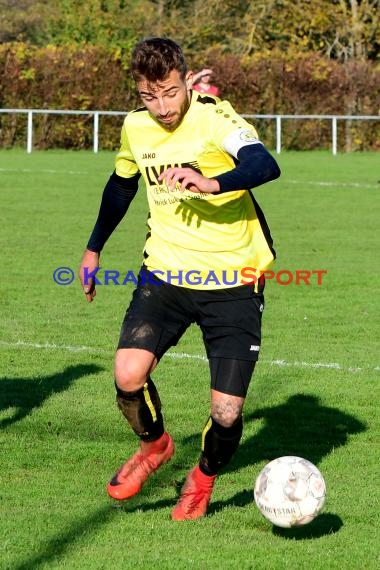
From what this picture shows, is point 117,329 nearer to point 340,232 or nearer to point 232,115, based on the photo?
point 232,115

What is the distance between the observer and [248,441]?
6977 millimetres

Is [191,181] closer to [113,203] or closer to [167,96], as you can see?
[167,96]

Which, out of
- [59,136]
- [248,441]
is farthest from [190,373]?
[59,136]

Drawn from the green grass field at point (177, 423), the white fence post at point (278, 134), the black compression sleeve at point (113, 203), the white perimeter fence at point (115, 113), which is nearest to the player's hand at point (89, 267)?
the black compression sleeve at point (113, 203)

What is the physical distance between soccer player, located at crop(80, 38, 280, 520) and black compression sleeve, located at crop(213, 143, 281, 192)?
0.23 meters

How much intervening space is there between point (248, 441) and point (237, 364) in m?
1.54

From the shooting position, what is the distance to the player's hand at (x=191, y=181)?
4.99m

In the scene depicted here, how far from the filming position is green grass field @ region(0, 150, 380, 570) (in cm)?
511

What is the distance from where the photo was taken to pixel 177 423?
289 inches

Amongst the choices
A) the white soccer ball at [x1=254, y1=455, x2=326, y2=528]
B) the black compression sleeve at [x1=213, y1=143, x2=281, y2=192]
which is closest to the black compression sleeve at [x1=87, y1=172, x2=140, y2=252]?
the black compression sleeve at [x1=213, y1=143, x2=281, y2=192]

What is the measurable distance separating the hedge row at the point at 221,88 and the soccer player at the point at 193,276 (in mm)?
29117

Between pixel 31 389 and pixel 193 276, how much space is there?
2.82 m

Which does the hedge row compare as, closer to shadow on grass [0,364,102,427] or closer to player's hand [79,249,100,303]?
shadow on grass [0,364,102,427]

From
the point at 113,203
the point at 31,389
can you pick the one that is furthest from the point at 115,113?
the point at 113,203
